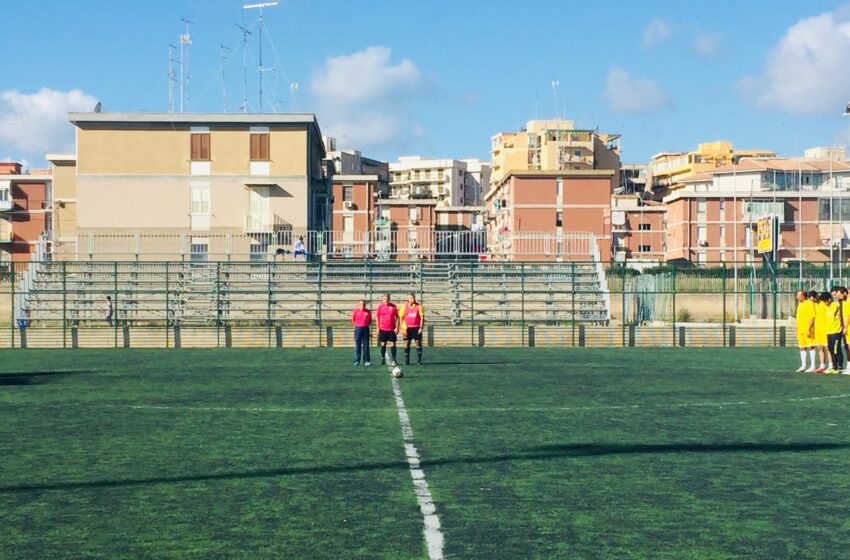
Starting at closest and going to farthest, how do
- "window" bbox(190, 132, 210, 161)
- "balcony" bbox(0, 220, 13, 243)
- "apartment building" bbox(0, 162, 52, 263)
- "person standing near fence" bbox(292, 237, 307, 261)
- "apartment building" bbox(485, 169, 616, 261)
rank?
"person standing near fence" bbox(292, 237, 307, 261), "window" bbox(190, 132, 210, 161), "apartment building" bbox(485, 169, 616, 261), "balcony" bbox(0, 220, 13, 243), "apartment building" bbox(0, 162, 52, 263)

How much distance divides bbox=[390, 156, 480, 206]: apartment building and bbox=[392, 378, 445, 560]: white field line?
133047mm

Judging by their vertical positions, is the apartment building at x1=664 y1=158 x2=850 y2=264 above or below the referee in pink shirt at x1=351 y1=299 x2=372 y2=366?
above

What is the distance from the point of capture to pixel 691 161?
424ft

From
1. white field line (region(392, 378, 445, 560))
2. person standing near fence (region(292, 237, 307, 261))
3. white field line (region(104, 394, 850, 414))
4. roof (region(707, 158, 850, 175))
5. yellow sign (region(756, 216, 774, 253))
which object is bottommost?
white field line (region(104, 394, 850, 414))

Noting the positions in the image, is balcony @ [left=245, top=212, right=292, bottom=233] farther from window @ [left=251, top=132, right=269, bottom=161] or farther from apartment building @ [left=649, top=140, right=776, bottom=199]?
apartment building @ [left=649, top=140, right=776, bottom=199]

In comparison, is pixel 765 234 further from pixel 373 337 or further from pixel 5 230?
pixel 5 230

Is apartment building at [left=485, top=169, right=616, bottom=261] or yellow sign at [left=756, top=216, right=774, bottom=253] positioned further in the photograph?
apartment building at [left=485, top=169, right=616, bottom=261]

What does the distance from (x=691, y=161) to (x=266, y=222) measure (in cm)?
8248

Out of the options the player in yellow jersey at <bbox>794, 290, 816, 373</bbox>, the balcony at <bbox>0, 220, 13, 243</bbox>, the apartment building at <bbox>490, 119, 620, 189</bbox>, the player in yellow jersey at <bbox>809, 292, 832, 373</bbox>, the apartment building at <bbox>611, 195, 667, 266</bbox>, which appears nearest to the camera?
the player in yellow jersey at <bbox>809, 292, 832, 373</bbox>

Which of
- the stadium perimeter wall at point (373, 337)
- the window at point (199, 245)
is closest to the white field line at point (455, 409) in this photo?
the stadium perimeter wall at point (373, 337)

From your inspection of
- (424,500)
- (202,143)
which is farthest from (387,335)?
(202,143)

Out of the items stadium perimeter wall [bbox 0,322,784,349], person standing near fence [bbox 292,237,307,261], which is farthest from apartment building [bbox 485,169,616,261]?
stadium perimeter wall [bbox 0,322,784,349]

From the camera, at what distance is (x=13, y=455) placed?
14.1m

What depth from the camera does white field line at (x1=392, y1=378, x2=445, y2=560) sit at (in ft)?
29.6
